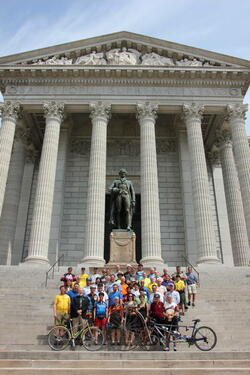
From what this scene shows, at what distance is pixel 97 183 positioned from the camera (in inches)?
945

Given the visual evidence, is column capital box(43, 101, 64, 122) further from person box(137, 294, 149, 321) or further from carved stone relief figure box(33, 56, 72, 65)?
person box(137, 294, 149, 321)

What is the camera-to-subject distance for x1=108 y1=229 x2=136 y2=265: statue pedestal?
21188 millimetres

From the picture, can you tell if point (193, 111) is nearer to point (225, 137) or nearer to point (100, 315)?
point (225, 137)

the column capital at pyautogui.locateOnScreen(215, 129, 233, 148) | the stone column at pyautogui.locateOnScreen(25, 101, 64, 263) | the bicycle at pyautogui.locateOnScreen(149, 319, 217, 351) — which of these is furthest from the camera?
the column capital at pyautogui.locateOnScreen(215, 129, 233, 148)

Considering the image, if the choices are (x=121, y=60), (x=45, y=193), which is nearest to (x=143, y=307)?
(x=45, y=193)

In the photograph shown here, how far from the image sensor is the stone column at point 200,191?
2228 centimetres

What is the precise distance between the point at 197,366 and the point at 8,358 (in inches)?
188

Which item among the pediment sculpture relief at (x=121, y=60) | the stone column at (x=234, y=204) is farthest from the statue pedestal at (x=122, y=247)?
the pediment sculpture relief at (x=121, y=60)

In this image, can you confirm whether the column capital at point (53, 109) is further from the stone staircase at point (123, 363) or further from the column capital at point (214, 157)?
the stone staircase at point (123, 363)

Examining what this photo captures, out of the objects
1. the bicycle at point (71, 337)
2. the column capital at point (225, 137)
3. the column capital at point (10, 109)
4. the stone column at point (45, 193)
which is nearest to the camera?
the bicycle at point (71, 337)

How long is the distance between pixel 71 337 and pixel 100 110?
19232mm

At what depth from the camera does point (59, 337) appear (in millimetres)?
10078

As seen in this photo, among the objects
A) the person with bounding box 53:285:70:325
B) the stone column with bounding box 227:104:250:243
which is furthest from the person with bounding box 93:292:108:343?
the stone column with bounding box 227:104:250:243

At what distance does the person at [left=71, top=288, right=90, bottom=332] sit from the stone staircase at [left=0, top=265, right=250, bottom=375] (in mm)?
950
